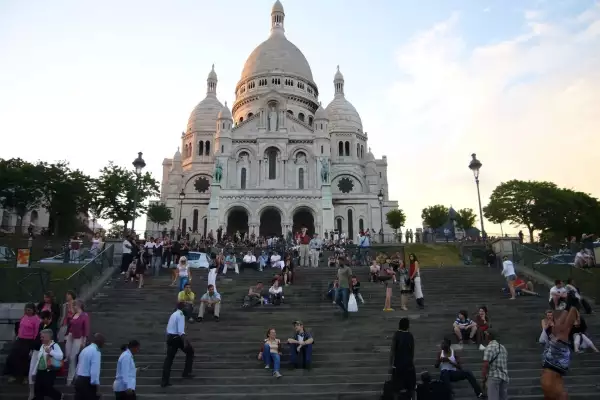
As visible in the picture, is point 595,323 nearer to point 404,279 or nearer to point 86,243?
point 404,279

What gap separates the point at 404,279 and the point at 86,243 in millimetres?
18710

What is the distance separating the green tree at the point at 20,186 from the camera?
40.5 metres

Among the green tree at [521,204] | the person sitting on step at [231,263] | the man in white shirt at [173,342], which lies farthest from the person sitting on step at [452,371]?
the green tree at [521,204]

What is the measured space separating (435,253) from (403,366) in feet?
84.0

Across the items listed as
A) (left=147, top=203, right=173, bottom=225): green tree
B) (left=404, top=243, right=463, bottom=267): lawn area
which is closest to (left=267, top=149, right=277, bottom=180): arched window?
(left=147, top=203, right=173, bottom=225): green tree

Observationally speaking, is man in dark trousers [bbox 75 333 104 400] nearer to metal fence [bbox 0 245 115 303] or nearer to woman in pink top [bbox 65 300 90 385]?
woman in pink top [bbox 65 300 90 385]

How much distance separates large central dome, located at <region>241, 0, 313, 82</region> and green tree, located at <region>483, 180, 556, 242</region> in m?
33.3

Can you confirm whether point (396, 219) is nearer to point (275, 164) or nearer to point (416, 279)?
point (275, 164)

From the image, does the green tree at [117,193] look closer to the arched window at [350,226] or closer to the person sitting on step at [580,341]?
the arched window at [350,226]

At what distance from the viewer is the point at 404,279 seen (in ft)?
49.9

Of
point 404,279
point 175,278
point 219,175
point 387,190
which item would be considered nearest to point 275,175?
point 219,175

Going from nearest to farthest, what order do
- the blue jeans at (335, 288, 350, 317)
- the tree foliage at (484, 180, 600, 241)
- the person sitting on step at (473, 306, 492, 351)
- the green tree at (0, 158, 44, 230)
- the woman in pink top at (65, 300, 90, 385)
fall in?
the woman in pink top at (65, 300, 90, 385)
the person sitting on step at (473, 306, 492, 351)
the blue jeans at (335, 288, 350, 317)
the green tree at (0, 158, 44, 230)
the tree foliage at (484, 180, 600, 241)

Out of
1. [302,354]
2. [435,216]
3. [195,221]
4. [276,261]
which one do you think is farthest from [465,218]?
[302,354]

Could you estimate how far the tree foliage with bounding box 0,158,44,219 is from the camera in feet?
133
